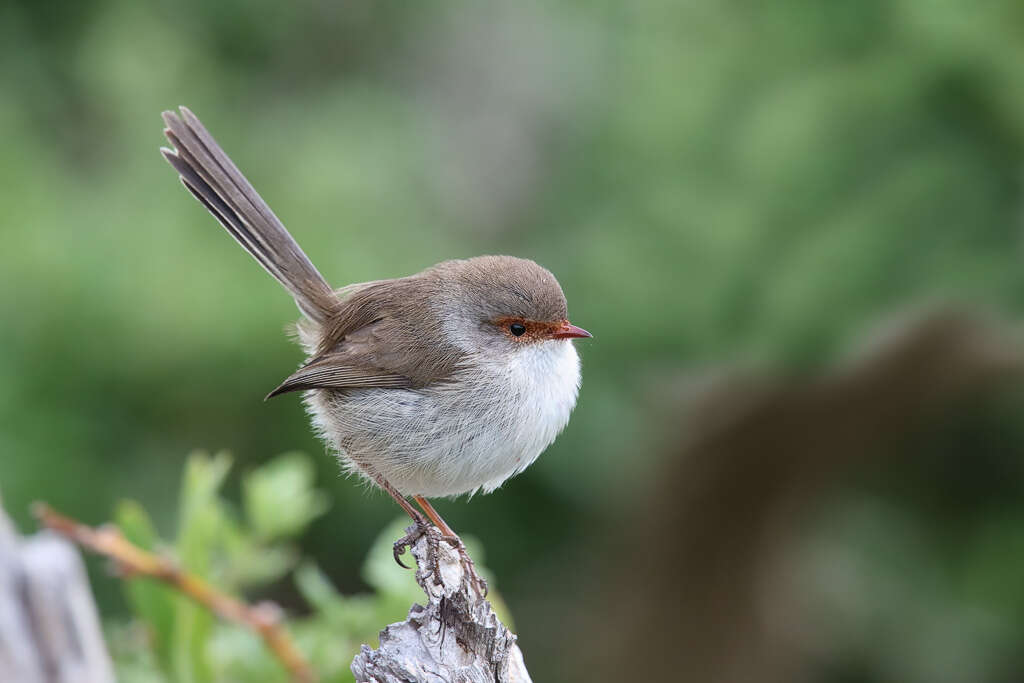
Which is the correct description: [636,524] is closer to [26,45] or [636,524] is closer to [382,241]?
[382,241]

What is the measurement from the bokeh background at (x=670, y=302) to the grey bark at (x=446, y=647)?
319cm

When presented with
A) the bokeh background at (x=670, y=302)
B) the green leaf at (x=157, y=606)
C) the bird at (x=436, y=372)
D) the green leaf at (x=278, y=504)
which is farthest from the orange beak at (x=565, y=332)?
the bokeh background at (x=670, y=302)

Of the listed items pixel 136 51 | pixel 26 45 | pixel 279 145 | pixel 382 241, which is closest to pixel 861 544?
pixel 382 241

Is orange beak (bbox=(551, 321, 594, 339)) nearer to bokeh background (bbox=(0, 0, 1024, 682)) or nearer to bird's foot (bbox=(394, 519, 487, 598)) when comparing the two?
bird's foot (bbox=(394, 519, 487, 598))

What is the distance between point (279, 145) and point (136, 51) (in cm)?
106

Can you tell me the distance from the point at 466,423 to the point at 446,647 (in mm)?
920

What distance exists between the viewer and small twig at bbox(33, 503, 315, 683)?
3281 mm

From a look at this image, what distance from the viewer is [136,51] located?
7.38 metres

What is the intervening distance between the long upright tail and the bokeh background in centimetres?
173

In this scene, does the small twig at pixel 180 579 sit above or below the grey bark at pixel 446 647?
above

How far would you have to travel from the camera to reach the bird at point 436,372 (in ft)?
12.1

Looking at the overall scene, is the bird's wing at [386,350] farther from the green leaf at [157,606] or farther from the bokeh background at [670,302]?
the bokeh background at [670,302]

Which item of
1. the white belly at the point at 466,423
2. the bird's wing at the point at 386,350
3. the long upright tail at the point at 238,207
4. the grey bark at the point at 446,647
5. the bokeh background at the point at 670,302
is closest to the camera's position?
the grey bark at the point at 446,647

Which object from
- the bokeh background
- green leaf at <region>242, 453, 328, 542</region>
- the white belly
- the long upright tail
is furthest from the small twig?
the bokeh background
